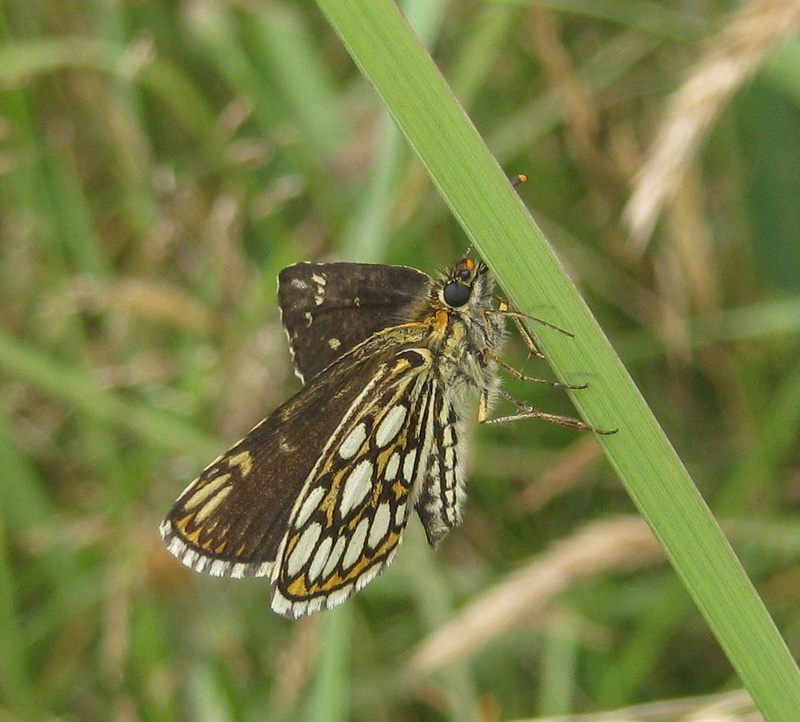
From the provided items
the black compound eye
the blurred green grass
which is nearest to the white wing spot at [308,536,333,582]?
the black compound eye

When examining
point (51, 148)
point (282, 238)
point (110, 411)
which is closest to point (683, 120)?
point (282, 238)

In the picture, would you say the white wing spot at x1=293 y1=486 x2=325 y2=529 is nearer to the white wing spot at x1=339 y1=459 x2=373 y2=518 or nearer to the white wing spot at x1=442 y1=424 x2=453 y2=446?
the white wing spot at x1=339 y1=459 x2=373 y2=518

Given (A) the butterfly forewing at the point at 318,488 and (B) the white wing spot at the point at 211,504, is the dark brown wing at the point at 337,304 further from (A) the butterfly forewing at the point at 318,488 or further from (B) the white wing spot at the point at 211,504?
(B) the white wing spot at the point at 211,504

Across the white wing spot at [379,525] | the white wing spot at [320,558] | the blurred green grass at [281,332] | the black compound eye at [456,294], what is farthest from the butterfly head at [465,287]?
the blurred green grass at [281,332]

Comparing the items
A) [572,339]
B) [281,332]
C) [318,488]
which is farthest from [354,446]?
[281,332]

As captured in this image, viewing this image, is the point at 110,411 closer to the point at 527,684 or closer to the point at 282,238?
the point at 282,238
